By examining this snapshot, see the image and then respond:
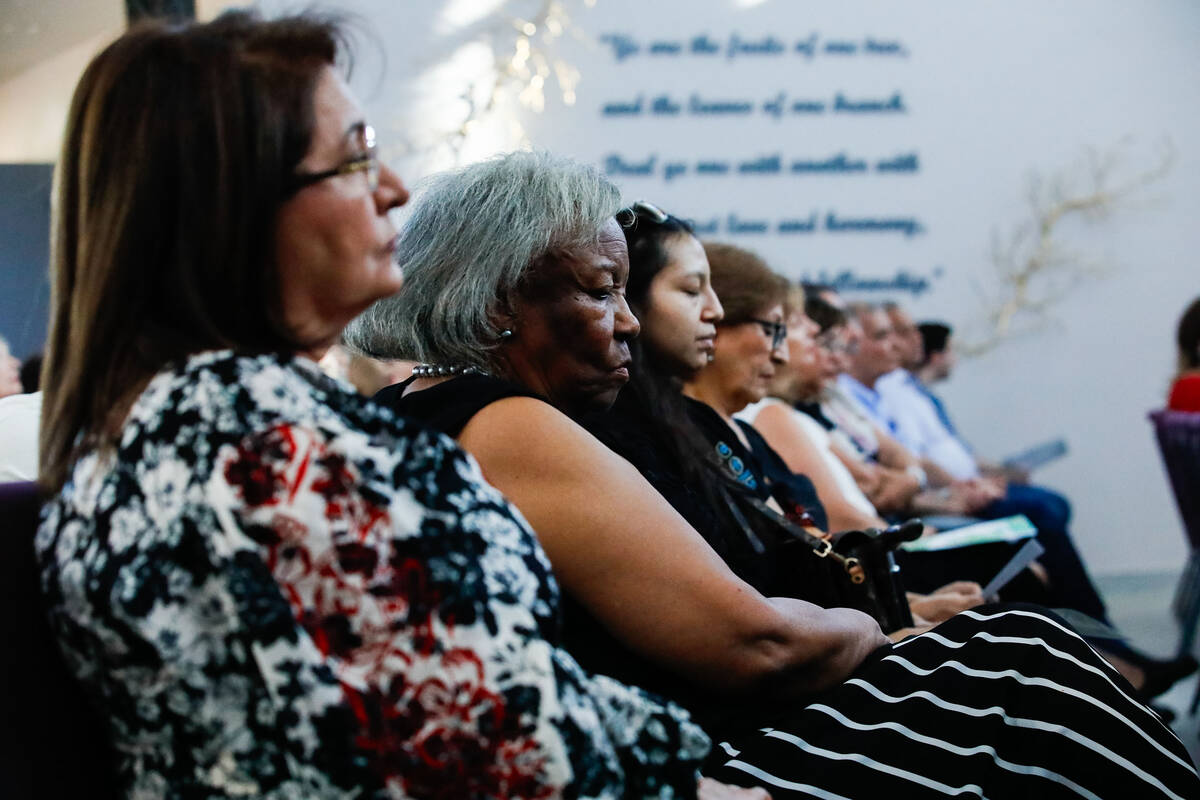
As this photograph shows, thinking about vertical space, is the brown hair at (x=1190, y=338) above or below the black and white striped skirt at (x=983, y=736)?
below

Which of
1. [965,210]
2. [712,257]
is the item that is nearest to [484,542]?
[712,257]

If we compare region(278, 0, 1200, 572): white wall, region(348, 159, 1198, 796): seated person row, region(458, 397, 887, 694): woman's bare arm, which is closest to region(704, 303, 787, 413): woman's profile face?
region(348, 159, 1198, 796): seated person row

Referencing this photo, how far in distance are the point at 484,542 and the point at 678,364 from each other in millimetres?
1528

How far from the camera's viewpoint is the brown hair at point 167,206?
3.74 feet

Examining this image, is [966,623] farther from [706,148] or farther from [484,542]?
[706,148]

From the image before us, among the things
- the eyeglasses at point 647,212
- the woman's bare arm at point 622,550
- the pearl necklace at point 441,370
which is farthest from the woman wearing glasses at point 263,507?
the eyeglasses at point 647,212

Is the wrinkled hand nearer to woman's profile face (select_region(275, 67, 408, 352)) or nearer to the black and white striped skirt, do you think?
the black and white striped skirt

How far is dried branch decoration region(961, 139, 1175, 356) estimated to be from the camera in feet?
21.7

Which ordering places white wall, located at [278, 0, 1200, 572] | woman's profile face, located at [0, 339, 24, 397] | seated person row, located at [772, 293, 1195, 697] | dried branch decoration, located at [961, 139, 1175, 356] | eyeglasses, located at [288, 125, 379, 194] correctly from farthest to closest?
dried branch decoration, located at [961, 139, 1175, 356]
white wall, located at [278, 0, 1200, 572]
seated person row, located at [772, 293, 1195, 697]
woman's profile face, located at [0, 339, 24, 397]
eyeglasses, located at [288, 125, 379, 194]

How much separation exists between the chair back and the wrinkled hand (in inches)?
137

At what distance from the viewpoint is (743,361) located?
3.02m

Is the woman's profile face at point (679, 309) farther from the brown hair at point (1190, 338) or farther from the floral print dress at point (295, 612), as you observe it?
the brown hair at point (1190, 338)

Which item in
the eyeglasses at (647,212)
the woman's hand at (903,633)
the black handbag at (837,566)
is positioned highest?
the eyeglasses at (647,212)

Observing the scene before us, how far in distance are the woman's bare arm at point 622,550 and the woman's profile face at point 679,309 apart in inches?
41.0
